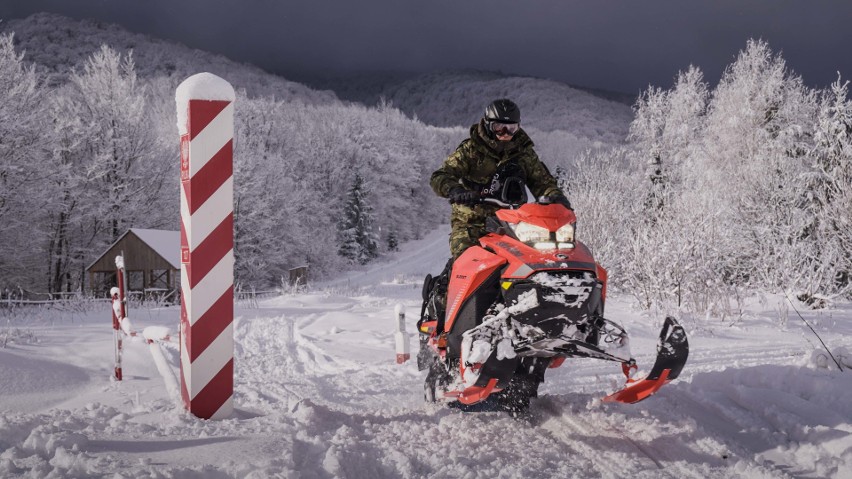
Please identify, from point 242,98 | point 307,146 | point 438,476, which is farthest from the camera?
point 307,146

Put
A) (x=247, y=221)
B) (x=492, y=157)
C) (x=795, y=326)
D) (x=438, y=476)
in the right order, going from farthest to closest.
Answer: (x=247, y=221) < (x=795, y=326) < (x=492, y=157) < (x=438, y=476)

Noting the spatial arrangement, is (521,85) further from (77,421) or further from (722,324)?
(77,421)

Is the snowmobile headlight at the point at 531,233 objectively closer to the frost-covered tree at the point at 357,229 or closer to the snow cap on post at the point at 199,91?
the snow cap on post at the point at 199,91

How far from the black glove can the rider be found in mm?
19

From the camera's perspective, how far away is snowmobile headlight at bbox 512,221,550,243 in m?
3.34

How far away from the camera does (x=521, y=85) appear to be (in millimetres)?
98938

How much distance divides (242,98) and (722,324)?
41273mm

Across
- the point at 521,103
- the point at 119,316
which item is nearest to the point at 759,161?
the point at 119,316

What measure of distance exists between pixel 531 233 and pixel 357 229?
42370 mm

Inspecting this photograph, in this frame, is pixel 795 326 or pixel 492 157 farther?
pixel 795 326

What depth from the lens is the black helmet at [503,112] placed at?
433 centimetres

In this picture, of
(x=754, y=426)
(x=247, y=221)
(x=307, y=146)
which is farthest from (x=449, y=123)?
(x=754, y=426)

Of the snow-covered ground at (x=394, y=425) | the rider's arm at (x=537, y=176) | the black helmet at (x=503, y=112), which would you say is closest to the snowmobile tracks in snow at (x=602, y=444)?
the snow-covered ground at (x=394, y=425)

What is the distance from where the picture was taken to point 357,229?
45.3 meters
